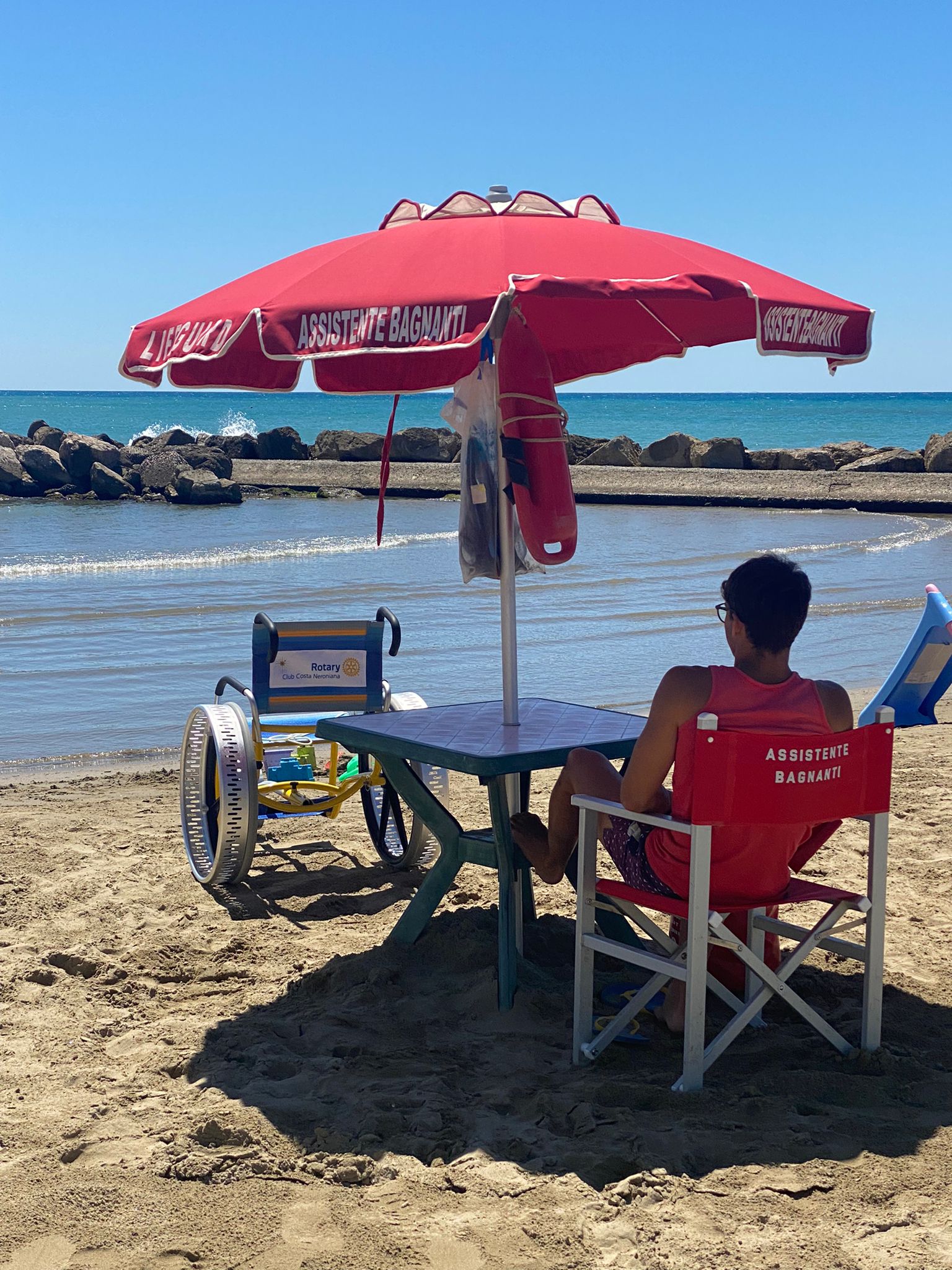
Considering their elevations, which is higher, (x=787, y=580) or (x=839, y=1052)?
(x=787, y=580)

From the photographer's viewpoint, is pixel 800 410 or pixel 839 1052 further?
pixel 800 410

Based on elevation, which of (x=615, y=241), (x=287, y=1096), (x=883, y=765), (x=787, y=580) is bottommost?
(x=287, y=1096)

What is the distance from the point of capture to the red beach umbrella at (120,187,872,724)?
3.56 meters

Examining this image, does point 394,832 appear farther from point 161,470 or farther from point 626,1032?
point 161,470

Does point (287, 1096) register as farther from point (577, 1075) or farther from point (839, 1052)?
point (839, 1052)

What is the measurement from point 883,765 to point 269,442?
38551 mm

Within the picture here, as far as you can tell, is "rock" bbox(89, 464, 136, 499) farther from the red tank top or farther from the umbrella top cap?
the red tank top

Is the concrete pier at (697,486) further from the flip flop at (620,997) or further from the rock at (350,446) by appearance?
the flip flop at (620,997)

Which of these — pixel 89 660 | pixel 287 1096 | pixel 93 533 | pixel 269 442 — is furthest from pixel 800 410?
pixel 287 1096

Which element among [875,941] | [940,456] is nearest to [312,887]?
[875,941]

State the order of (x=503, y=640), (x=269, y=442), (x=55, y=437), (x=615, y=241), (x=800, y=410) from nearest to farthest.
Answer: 1. (x=615, y=241)
2. (x=503, y=640)
3. (x=55, y=437)
4. (x=269, y=442)
5. (x=800, y=410)

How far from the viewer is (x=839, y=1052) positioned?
11.7 ft

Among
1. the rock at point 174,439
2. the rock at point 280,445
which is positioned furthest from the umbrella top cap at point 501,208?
the rock at point 174,439

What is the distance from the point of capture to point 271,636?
5.70 metres
